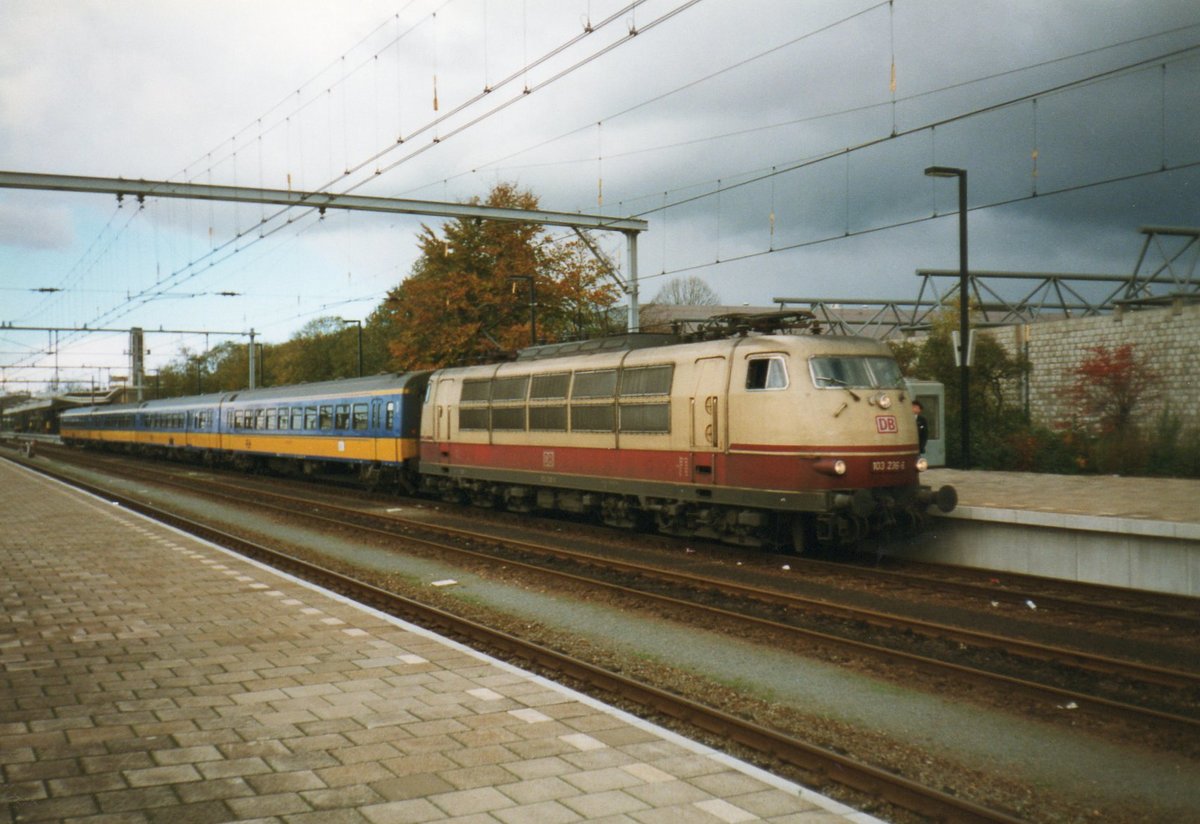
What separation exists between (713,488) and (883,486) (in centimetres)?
245

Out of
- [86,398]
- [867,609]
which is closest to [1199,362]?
[867,609]

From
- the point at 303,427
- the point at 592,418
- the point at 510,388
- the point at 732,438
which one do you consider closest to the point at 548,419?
the point at 592,418

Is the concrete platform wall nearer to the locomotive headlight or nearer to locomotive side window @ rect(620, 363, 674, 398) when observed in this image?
the locomotive headlight

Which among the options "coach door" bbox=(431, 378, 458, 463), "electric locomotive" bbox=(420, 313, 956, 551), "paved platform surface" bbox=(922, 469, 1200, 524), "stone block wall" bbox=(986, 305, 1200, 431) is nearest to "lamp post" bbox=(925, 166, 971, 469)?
"paved platform surface" bbox=(922, 469, 1200, 524)

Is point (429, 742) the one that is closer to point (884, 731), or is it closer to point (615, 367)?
point (884, 731)

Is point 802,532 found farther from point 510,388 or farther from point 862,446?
point 510,388

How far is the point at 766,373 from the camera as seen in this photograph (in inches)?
548

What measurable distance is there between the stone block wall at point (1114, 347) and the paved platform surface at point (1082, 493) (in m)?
5.03

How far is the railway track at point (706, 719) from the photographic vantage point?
507cm

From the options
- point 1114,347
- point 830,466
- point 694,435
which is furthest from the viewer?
point 1114,347

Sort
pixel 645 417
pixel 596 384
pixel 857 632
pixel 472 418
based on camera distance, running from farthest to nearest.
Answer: pixel 472 418 < pixel 596 384 < pixel 645 417 < pixel 857 632

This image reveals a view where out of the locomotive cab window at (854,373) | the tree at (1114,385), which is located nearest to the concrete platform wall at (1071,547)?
the locomotive cab window at (854,373)

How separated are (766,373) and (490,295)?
25567mm

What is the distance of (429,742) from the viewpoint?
220 inches
